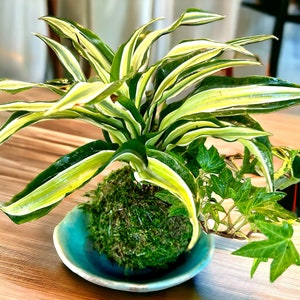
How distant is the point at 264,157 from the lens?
719mm

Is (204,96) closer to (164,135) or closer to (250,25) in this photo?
(164,135)

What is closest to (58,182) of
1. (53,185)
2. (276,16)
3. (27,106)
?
(53,185)

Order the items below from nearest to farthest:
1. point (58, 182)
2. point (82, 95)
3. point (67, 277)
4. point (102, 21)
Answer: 1. point (82, 95)
2. point (58, 182)
3. point (67, 277)
4. point (102, 21)

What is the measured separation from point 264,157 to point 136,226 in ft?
0.66

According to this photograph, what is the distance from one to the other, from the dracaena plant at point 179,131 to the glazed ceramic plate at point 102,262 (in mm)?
58

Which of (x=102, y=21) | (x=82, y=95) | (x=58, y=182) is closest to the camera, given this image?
(x=82, y=95)

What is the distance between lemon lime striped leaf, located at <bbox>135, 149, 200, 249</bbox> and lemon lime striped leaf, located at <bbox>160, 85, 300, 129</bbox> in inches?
3.0

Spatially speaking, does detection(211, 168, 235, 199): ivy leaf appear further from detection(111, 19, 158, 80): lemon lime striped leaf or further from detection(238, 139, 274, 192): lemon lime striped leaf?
detection(111, 19, 158, 80): lemon lime striped leaf

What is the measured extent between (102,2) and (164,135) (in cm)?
198

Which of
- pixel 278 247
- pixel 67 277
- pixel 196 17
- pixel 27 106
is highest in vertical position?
pixel 196 17

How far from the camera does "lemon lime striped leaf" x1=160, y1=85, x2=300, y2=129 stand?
69 cm

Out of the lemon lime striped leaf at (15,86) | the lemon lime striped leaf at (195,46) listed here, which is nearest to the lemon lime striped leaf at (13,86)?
the lemon lime striped leaf at (15,86)

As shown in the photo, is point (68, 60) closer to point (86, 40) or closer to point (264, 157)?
point (86, 40)

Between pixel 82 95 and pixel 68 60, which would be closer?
pixel 82 95
